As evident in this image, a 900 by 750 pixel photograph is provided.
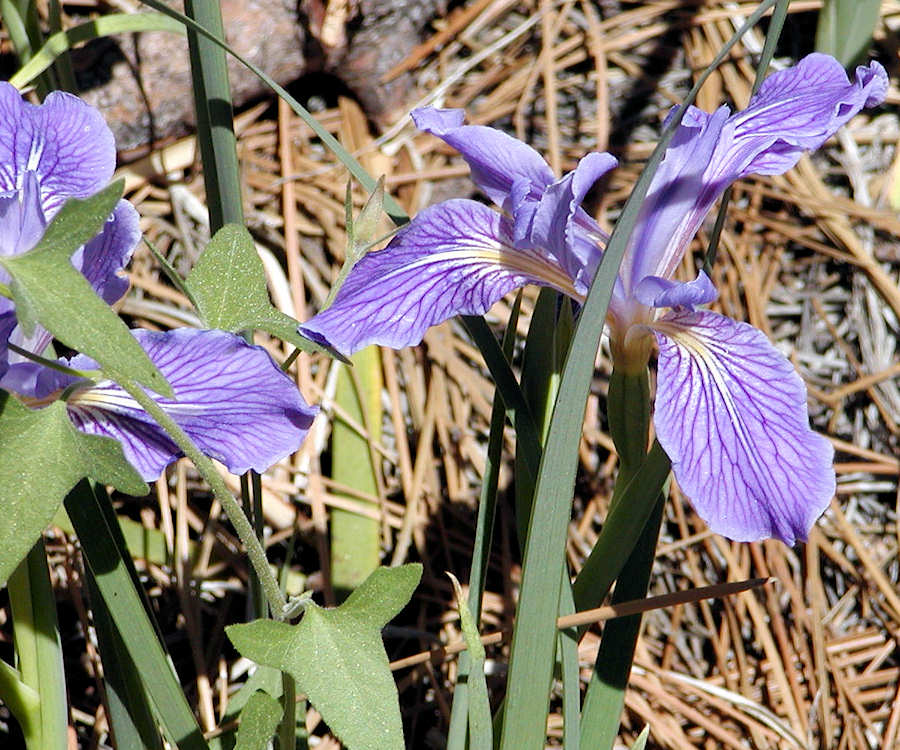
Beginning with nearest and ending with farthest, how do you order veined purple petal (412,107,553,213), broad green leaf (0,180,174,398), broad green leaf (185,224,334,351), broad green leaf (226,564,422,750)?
broad green leaf (0,180,174,398) < broad green leaf (226,564,422,750) < broad green leaf (185,224,334,351) < veined purple petal (412,107,553,213)

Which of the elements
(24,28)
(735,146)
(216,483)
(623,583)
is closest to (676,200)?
Answer: (735,146)

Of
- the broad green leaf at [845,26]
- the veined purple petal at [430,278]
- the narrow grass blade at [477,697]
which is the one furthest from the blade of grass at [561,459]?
the broad green leaf at [845,26]

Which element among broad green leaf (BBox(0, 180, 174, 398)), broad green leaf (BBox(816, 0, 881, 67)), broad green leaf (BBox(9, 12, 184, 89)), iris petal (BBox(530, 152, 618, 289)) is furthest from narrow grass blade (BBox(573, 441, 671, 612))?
broad green leaf (BBox(816, 0, 881, 67))

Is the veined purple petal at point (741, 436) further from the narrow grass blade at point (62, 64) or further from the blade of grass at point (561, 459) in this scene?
the narrow grass blade at point (62, 64)

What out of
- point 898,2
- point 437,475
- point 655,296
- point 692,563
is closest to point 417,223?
point 655,296

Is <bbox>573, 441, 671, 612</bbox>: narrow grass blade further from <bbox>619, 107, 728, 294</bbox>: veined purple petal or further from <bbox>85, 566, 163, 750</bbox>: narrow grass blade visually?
<bbox>85, 566, 163, 750</bbox>: narrow grass blade

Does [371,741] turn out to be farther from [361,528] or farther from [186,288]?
[361,528]
